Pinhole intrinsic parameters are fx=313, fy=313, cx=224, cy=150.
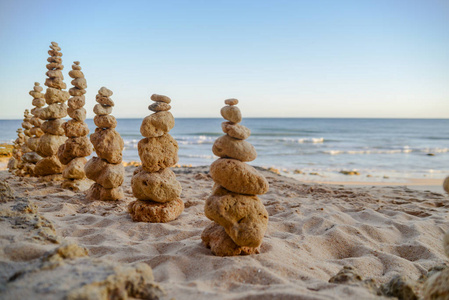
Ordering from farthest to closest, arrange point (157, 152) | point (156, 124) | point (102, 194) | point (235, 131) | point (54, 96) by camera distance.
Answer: point (54, 96) → point (102, 194) → point (157, 152) → point (156, 124) → point (235, 131)

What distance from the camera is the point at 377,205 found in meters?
6.89

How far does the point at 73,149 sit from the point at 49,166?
134 cm

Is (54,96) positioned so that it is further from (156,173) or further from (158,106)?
(156,173)

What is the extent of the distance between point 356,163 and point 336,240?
1412 cm

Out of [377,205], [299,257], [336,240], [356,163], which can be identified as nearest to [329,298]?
[299,257]

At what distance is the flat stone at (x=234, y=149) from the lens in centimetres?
380

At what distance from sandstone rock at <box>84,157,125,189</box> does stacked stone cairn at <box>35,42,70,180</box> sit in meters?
2.27

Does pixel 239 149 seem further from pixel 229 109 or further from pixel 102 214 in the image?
pixel 102 214

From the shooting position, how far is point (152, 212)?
517 cm

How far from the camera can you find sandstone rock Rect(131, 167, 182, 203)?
5.16 metres

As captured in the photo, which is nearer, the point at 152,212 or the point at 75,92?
the point at 152,212

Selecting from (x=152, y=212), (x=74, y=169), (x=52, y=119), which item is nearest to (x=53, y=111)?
(x=52, y=119)

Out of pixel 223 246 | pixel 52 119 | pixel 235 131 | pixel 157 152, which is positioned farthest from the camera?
pixel 52 119

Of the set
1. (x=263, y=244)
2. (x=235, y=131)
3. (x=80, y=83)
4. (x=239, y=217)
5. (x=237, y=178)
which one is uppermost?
(x=80, y=83)
